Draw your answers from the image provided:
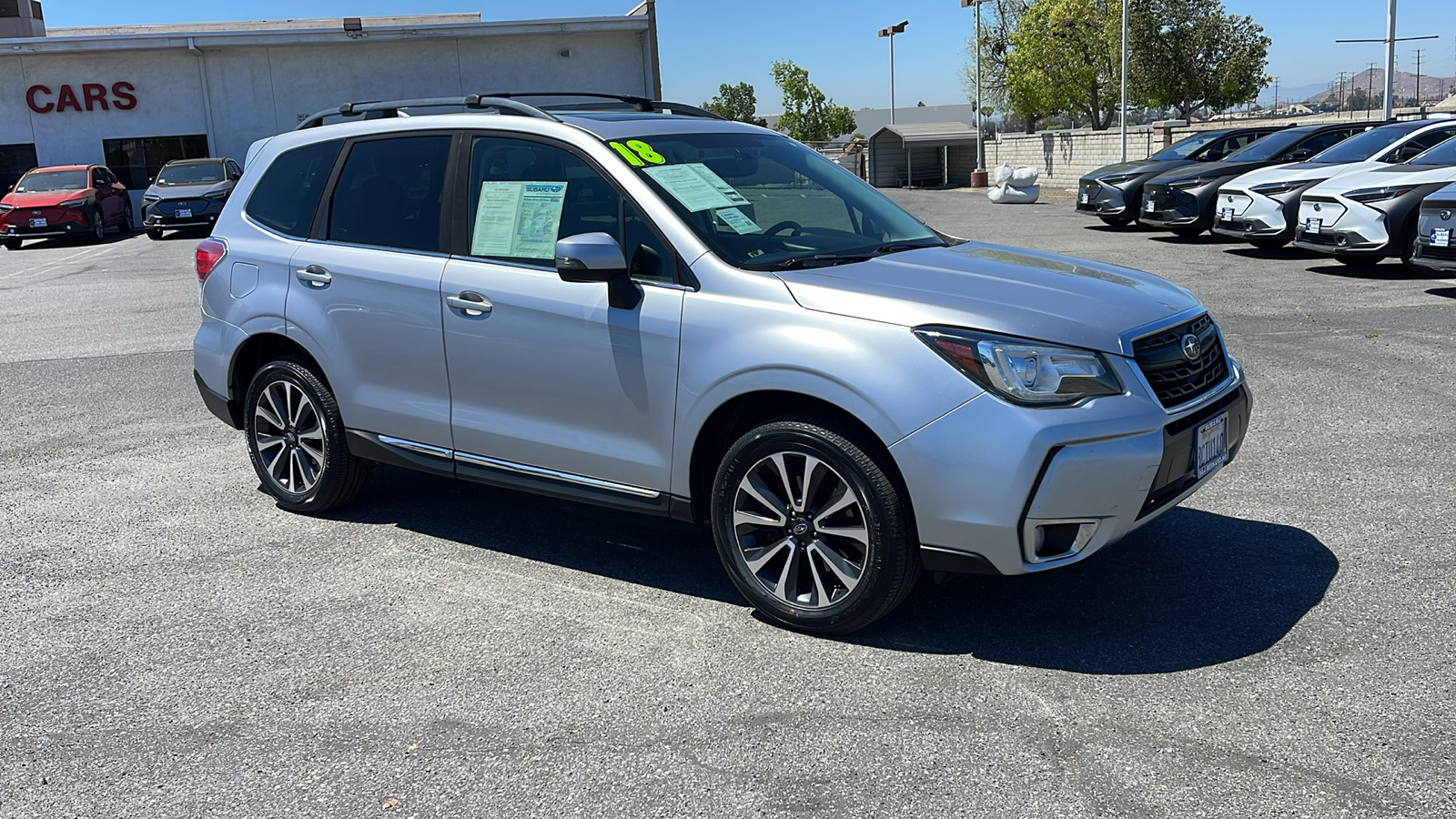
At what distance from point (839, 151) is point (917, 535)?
59590 mm

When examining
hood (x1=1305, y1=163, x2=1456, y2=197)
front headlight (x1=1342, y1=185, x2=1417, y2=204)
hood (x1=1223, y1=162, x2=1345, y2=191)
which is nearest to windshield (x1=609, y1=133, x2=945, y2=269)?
front headlight (x1=1342, y1=185, x2=1417, y2=204)

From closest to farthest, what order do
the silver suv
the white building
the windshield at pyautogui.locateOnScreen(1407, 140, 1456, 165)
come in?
the silver suv < the windshield at pyautogui.locateOnScreen(1407, 140, 1456, 165) < the white building

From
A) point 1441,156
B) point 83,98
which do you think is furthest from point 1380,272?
point 83,98

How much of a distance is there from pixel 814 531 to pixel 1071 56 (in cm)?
6979

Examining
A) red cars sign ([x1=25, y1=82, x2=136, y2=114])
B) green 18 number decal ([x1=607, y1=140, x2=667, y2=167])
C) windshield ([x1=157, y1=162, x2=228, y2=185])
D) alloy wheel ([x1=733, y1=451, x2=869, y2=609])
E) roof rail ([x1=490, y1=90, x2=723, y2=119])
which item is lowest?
alloy wheel ([x1=733, y1=451, x2=869, y2=609])

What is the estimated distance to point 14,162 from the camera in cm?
3216

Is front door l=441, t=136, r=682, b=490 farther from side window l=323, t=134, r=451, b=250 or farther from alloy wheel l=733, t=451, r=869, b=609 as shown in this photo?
alloy wheel l=733, t=451, r=869, b=609

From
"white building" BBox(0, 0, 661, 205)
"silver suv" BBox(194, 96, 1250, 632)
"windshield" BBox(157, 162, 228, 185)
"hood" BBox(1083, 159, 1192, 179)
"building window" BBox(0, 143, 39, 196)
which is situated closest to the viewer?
"silver suv" BBox(194, 96, 1250, 632)

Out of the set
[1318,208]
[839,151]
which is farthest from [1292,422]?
[839,151]

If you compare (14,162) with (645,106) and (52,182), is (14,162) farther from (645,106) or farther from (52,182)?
(645,106)

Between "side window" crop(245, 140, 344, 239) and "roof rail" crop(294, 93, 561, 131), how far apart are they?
0.17m

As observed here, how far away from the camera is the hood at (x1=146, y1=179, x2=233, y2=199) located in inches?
999

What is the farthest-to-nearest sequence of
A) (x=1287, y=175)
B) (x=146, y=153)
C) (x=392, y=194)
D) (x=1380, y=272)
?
1. (x=146, y=153)
2. (x=1287, y=175)
3. (x=1380, y=272)
4. (x=392, y=194)

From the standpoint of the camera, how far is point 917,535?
381cm
